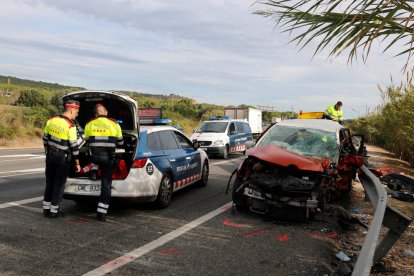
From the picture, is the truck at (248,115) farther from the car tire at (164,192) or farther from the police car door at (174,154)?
the car tire at (164,192)

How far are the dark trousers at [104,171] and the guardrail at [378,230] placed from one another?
4.09m

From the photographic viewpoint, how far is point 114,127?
6914 mm

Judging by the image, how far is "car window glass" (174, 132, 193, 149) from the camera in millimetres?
9000

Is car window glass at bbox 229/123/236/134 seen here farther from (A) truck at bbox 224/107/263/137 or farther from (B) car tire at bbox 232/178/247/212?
(A) truck at bbox 224/107/263/137

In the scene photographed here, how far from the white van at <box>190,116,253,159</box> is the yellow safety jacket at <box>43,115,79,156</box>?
11.0 meters

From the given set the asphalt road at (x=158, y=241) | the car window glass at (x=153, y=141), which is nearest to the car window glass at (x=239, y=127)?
the asphalt road at (x=158, y=241)

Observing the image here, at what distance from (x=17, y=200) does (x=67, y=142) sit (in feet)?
7.02

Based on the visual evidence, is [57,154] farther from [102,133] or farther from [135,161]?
[135,161]

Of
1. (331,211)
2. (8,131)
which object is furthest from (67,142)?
(8,131)

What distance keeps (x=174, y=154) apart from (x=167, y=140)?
1.07 feet

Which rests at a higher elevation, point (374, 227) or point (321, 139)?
point (321, 139)

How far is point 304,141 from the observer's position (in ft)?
27.4

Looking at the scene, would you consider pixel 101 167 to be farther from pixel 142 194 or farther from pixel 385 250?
pixel 385 250

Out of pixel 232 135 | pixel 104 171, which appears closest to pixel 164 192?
pixel 104 171
